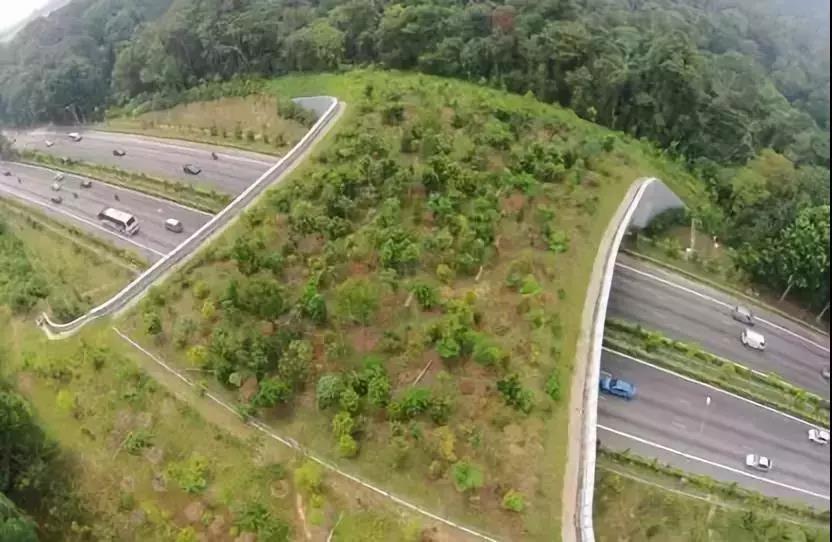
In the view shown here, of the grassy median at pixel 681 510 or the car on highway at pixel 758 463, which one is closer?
the grassy median at pixel 681 510

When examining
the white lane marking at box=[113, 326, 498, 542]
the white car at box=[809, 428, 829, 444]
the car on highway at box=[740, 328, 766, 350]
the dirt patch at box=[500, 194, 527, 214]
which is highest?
the dirt patch at box=[500, 194, 527, 214]

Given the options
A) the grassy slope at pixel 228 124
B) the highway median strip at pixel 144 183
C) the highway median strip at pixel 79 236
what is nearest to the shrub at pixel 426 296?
the highway median strip at pixel 79 236

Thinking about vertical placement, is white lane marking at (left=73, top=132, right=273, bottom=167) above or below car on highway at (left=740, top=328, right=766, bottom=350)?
below

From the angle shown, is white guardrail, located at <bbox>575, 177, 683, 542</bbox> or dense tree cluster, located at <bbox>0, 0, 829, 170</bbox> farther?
dense tree cluster, located at <bbox>0, 0, 829, 170</bbox>

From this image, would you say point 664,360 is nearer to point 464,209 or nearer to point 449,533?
point 464,209

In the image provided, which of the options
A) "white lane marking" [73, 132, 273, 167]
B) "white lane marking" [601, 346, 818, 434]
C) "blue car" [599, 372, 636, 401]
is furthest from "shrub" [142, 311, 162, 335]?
"white lane marking" [601, 346, 818, 434]

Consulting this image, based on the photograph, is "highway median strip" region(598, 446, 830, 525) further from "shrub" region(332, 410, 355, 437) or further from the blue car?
"shrub" region(332, 410, 355, 437)

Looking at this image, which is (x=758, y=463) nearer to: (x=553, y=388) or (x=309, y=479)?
(x=553, y=388)

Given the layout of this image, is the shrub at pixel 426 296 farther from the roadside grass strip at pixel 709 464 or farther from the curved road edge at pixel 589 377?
the roadside grass strip at pixel 709 464
